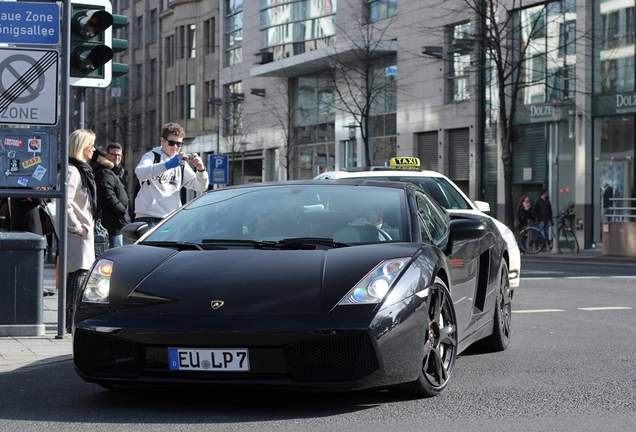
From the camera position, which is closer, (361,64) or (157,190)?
(157,190)

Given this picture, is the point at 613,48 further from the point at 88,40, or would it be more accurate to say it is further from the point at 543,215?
the point at 88,40

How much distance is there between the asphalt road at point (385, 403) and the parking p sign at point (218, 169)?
74.4 ft

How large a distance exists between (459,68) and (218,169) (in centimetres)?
1194

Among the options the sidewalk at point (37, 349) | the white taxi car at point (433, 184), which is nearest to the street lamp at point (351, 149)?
the white taxi car at point (433, 184)

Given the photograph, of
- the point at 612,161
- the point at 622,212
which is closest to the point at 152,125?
the point at 612,161

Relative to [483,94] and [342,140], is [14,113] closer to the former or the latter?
[483,94]

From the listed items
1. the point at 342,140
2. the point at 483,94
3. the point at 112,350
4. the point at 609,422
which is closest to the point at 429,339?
A: the point at 609,422

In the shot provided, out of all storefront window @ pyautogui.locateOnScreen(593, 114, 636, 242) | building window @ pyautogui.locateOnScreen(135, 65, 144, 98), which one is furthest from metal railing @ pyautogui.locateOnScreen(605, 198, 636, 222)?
building window @ pyautogui.locateOnScreen(135, 65, 144, 98)

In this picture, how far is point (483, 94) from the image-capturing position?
38500 mm

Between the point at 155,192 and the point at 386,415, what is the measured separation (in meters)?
5.57

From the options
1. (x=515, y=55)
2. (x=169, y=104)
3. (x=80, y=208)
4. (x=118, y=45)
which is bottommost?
(x=80, y=208)

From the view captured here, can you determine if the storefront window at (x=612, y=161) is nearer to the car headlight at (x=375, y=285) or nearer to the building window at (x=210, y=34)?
the car headlight at (x=375, y=285)

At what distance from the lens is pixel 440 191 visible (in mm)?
13531

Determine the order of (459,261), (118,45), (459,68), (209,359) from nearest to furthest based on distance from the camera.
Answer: (209,359) < (459,261) < (118,45) < (459,68)
